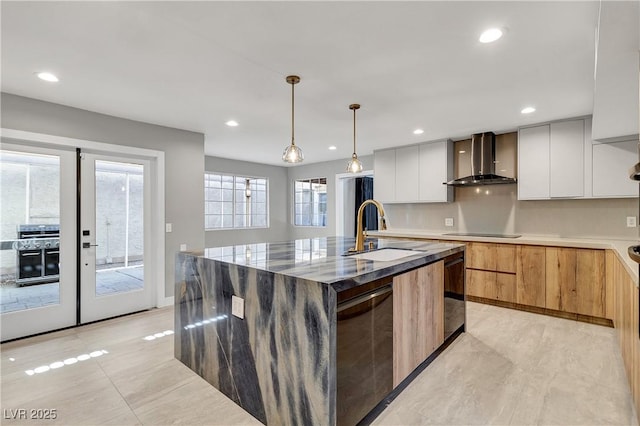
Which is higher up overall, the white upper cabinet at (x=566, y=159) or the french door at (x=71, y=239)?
the white upper cabinet at (x=566, y=159)

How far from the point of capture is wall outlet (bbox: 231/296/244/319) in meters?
2.00

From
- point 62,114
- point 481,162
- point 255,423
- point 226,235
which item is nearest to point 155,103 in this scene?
point 62,114

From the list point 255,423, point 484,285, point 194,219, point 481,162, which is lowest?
point 255,423

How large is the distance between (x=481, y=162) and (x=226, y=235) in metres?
4.81

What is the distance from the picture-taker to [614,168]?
11.9ft

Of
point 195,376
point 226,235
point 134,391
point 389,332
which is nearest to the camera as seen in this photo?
point 389,332

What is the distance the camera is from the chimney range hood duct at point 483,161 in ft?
14.8

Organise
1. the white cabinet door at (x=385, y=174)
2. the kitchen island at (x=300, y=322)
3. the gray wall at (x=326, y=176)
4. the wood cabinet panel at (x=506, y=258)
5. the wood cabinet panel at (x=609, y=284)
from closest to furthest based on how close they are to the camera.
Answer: the kitchen island at (x=300, y=322)
the wood cabinet panel at (x=609, y=284)
the wood cabinet panel at (x=506, y=258)
the white cabinet door at (x=385, y=174)
the gray wall at (x=326, y=176)

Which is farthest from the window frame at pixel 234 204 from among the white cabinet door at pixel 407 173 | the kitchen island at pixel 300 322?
the kitchen island at pixel 300 322

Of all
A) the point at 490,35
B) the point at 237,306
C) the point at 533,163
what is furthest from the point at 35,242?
the point at 533,163

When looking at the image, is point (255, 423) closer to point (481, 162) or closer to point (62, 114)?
point (62, 114)

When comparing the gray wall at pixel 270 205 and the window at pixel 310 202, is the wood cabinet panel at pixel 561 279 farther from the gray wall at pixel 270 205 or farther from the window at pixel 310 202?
the gray wall at pixel 270 205

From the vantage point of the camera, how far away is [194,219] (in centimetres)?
454

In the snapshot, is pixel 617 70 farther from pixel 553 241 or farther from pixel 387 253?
pixel 553 241
